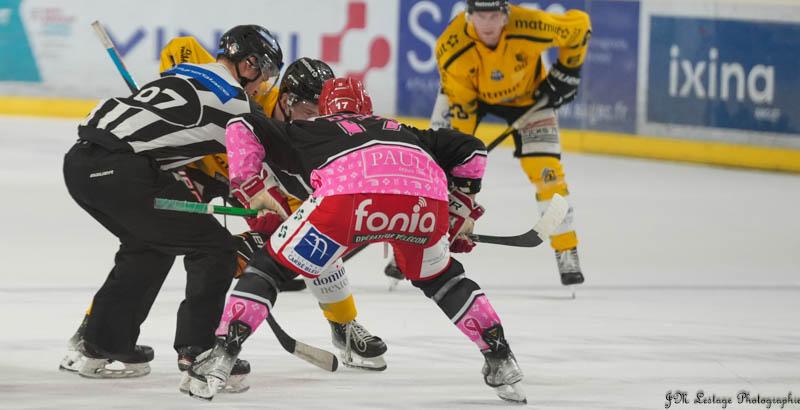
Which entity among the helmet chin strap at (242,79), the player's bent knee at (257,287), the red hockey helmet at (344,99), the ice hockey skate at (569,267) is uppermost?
the helmet chin strap at (242,79)

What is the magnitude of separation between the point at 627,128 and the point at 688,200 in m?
1.88

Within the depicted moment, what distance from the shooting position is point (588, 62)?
10523 millimetres

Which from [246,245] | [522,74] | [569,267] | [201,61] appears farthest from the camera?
[522,74]

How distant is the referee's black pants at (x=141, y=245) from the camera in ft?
13.7

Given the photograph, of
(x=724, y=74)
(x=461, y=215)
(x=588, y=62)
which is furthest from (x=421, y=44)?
(x=461, y=215)

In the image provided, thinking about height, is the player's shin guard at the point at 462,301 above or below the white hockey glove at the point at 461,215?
below

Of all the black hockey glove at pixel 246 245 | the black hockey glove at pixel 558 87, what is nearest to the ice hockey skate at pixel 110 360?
the black hockey glove at pixel 246 245

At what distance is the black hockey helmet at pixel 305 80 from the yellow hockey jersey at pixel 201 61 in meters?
0.14

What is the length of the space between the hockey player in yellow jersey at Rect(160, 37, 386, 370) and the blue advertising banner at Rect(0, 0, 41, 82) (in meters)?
6.93

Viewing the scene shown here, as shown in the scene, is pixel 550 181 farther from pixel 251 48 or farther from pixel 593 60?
pixel 593 60

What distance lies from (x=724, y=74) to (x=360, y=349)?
5.96m

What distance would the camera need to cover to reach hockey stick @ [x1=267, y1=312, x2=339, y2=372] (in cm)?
445

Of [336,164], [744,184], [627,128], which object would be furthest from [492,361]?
[627,128]

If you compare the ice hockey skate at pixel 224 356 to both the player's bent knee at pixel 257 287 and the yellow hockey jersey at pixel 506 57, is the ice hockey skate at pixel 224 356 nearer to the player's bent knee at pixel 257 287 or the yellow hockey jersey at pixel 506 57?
the player's bent knee at pixel 257 287
